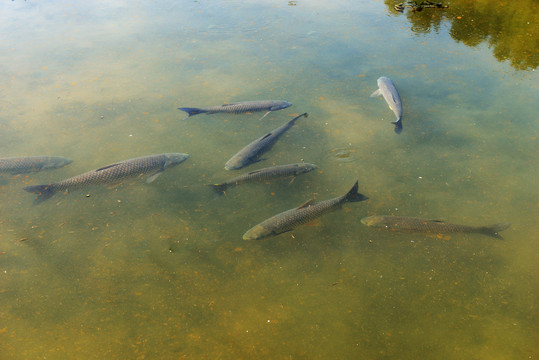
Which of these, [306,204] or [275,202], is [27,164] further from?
[306,204]

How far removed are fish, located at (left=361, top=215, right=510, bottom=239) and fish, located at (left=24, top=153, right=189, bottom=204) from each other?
294cm

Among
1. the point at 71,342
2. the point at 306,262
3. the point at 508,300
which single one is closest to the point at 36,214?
the point at 71,342

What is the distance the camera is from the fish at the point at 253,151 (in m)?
5.07

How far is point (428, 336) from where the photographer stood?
3346 mm

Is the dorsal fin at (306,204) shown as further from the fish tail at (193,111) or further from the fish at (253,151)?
the fish tail at (193,111)

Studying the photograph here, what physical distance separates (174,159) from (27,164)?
6.69 feet

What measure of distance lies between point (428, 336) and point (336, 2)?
31.3ft

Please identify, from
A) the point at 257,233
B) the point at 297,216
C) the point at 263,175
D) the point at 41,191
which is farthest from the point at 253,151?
the point at 41,191

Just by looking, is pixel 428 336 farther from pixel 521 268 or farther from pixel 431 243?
pixel 521 268

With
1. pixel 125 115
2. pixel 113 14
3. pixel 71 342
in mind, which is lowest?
pixel 71 342

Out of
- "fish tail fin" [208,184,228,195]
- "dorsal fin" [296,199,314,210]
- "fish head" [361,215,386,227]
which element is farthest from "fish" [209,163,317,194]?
"fish head" [361,215,386,227]

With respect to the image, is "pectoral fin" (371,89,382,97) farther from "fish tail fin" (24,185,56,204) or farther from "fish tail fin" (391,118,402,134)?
"fish tail fin" (24,185,56,204)

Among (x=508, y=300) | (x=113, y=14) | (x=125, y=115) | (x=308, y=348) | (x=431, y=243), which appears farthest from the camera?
(x=113, y=14)

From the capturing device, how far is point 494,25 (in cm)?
864
